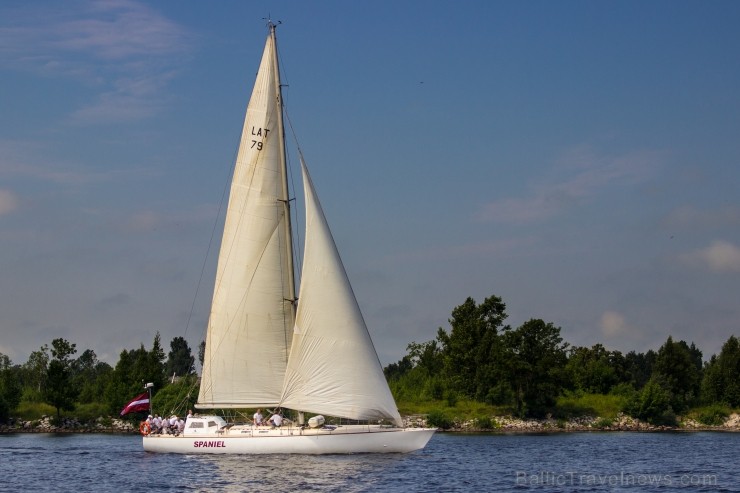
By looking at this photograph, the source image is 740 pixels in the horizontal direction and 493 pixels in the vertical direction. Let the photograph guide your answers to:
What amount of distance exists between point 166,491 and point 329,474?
24.9 feet

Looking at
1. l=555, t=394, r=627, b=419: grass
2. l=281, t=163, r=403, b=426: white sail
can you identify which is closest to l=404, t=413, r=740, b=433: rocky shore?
l=555, t=394, r=627, b=419: grass

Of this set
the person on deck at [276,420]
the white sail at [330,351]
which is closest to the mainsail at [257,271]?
the white sail at [330,351]

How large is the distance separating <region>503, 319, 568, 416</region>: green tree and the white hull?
58.6 meters

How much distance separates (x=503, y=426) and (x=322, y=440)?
60.2 metres

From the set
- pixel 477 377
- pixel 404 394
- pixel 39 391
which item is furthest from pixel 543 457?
pixel 39 391

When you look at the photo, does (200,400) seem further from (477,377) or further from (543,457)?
(477,377)

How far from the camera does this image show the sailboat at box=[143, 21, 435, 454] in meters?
57.5

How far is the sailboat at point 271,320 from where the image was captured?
57500 mm

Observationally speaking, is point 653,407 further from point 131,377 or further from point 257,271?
point 257,271

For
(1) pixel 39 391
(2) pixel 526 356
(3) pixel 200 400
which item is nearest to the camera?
(3) pixel 200 400

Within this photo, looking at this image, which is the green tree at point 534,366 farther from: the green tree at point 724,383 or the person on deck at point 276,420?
the person on deck at point 276,420

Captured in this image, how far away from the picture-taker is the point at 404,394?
130 m

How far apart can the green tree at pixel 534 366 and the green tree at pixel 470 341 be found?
9.09ft

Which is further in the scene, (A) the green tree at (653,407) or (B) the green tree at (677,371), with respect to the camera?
(B) the green tree at (677,371)
